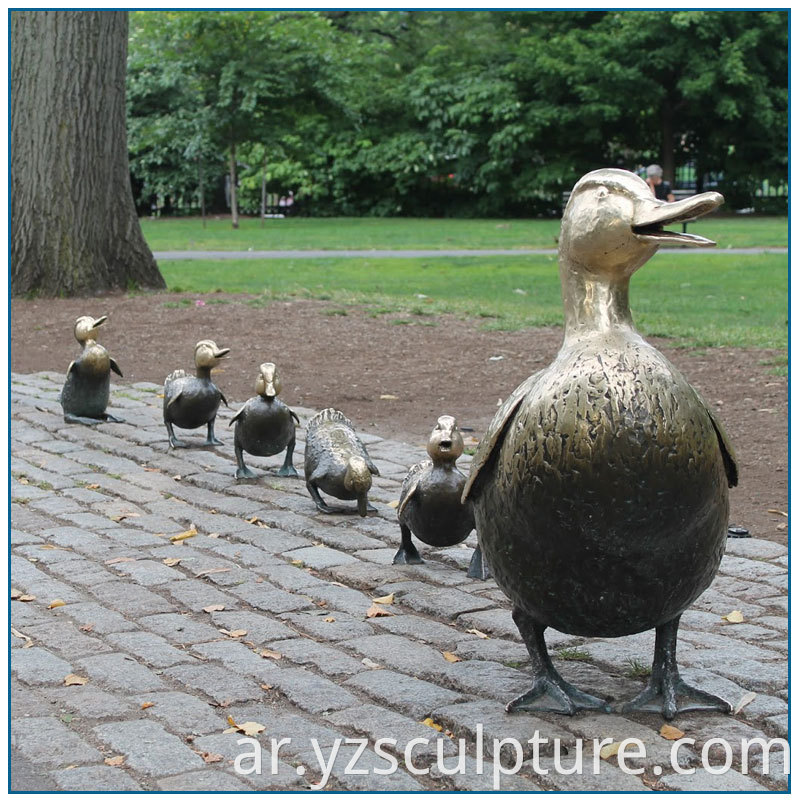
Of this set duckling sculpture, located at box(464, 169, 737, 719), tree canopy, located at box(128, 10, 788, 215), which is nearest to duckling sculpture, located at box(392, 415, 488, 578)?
duckling sculpture, located at box(464, 169, 737, 719)

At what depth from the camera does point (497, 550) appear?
148 inches

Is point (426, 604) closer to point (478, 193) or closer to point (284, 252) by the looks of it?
point (284, 252)

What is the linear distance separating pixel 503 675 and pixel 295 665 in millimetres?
769

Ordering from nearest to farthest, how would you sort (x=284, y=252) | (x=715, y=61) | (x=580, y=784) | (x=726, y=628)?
(x=580, y=784) → (x=726, y=628) → (x=284, y=252) → (x=715, y=61)

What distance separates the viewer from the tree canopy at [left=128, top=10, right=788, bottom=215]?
1202 inches

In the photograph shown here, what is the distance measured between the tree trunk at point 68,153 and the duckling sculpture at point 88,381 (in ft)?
18.4

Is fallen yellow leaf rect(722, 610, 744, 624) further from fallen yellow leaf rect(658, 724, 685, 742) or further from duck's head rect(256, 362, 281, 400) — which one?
duck's head rect(256, 362, 281, 400)

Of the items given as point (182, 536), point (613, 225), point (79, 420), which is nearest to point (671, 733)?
point (613, 225)

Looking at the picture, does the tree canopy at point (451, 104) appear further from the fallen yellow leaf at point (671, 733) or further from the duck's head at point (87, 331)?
the fallen yellow leaf at point (671, 733)

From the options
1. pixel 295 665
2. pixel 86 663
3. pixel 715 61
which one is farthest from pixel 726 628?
pixel 715 61

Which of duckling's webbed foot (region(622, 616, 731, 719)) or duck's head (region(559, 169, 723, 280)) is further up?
duck's head (region(559, 169, 723, 280))

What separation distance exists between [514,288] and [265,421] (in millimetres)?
9662

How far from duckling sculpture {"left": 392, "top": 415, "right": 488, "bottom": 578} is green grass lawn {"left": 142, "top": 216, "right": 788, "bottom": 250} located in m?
18.5

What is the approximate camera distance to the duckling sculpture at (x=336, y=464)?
612cm
